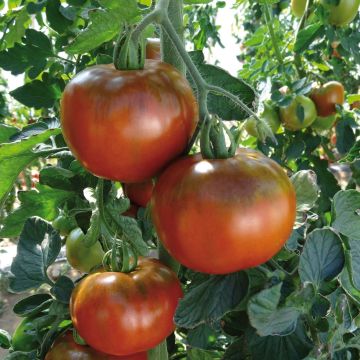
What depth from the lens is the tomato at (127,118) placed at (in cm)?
41

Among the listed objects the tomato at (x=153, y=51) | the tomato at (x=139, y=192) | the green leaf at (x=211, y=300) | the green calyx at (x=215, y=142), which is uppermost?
the tomato at (x=153, y=51)

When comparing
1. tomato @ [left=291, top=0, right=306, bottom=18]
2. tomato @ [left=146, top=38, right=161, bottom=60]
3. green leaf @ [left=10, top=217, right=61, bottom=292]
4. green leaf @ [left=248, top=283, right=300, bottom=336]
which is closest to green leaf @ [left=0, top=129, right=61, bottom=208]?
green leaf @ [left=10, top=217, right=61, bottom=292]

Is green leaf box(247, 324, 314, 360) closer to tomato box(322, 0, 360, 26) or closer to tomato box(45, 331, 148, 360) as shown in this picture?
tomato box(45, 331, 148, 360)

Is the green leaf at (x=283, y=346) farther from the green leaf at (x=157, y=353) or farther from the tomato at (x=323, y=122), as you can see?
the tomato at (x=323, y=122)

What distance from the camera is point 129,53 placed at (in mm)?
441

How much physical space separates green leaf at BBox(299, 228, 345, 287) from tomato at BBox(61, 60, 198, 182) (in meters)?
0.16

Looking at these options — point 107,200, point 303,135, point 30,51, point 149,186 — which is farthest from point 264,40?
point 107,200

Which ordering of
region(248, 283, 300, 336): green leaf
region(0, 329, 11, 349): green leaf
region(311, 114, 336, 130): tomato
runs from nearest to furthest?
region(248, 283, 300, 336): green leaf → region(0, 329, 11, 349): green leaf → region(311, 114, 336, 130): tomato

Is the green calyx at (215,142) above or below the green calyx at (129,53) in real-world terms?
below

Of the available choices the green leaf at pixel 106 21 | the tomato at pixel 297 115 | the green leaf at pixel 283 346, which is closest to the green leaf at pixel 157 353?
the green leaf at pixel 283 346

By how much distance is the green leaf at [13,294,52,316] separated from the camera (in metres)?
0.62

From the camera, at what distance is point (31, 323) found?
0.63 metres

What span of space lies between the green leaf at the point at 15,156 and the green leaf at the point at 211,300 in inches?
9.5

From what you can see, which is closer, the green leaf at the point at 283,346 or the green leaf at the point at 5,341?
the green leaf at the point at 283,346
